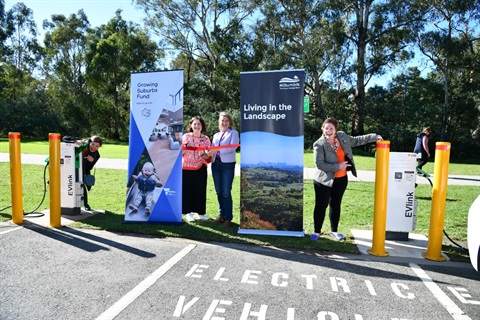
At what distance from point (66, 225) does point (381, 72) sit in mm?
29659

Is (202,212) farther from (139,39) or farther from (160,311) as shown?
(139,39)

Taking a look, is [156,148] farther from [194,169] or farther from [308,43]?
[308,43]

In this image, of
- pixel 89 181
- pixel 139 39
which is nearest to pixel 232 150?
pixel 89 181

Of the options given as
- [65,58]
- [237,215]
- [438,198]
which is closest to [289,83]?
[438,198]

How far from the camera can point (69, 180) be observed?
241 inches

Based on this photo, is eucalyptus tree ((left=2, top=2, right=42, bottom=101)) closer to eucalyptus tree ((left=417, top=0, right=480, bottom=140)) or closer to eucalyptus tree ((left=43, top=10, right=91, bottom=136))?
eucalyptus tree ((left=43, top=10, right=91, bottom=136))

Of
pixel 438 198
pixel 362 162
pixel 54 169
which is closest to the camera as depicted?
pixel 438 198

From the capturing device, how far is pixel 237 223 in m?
5.95

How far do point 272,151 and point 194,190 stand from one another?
1.65 meters

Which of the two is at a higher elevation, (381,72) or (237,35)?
(237,35)

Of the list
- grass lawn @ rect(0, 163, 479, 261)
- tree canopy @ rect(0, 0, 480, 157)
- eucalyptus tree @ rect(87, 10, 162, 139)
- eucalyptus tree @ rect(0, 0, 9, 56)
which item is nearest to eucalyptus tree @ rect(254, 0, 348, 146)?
tree canopy @ rect(0, 0, 480, 157)

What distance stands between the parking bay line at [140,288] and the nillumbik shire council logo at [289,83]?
2.51 m

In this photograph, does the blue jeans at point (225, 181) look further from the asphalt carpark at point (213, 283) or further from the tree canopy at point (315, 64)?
the tree canopy at point (315, 64)

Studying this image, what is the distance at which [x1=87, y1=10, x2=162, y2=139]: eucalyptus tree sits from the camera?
3919 centimetres
